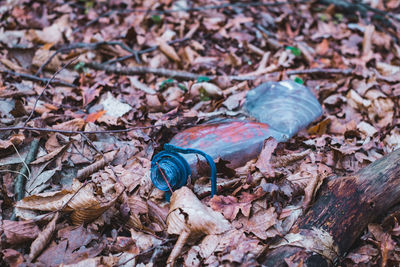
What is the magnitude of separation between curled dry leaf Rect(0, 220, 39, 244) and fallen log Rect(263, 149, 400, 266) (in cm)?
131

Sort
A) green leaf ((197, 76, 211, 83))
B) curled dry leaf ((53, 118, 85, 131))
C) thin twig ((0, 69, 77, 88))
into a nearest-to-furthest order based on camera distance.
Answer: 1. curled dry leaf ((53, 118, 85, 131))
2. thin twig ((0, 69, 77, 88))
3. green leaf ((197, 76, 211, 83))

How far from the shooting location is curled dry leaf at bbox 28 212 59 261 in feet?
6.20

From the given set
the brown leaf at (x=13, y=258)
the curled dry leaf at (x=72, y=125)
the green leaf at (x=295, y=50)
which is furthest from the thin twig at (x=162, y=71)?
the brown leaf at (x=13, y=258)

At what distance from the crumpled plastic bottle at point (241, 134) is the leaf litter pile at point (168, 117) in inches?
4.6

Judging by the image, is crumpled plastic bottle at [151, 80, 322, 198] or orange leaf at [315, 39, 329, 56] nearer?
crumpled plastic bottle at [151, 80, 322, 198]

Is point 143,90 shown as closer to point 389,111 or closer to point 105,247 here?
point 105,247

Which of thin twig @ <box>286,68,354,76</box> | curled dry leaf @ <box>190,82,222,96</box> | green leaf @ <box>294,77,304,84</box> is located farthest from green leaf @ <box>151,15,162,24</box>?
green leaf @ <box>294,77,304,84</box>

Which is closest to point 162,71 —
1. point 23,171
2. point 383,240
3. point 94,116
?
point 94,116

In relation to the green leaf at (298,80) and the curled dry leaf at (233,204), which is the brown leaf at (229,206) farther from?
the green leaf at (298,80)

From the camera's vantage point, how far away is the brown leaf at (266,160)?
2.28 meters

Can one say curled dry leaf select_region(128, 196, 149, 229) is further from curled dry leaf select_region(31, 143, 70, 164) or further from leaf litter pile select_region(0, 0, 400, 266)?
curled dry leaf select_region(31, 143, 70, 164)

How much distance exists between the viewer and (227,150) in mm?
2646

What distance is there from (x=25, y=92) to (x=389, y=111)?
3365mm

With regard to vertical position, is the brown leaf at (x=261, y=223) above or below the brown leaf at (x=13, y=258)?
below
